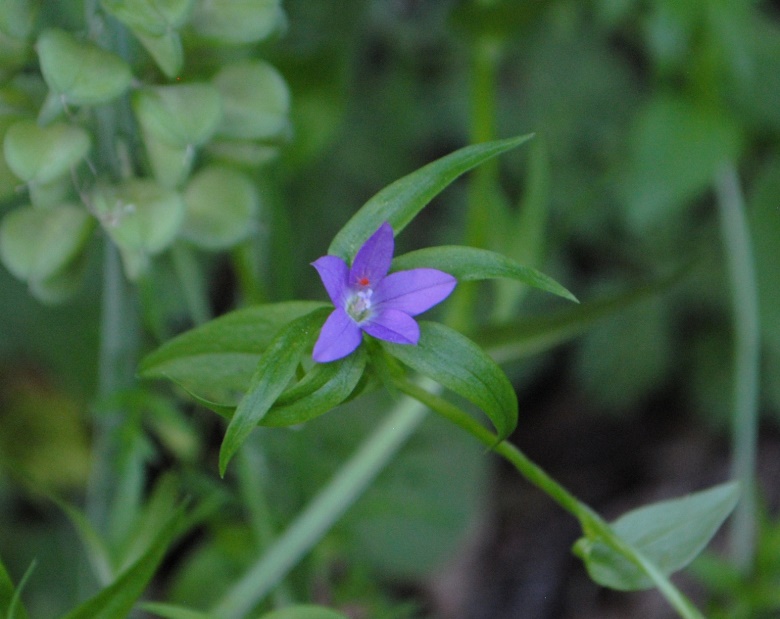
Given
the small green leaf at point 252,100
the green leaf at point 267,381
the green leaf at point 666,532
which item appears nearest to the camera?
the green leaf at point 267,381

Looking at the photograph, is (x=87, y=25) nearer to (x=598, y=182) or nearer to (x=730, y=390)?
(x=598, y=182)

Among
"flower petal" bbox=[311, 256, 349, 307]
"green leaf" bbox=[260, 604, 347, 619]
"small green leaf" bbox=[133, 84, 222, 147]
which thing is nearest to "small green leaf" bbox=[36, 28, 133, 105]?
"small green leaf" bbox=[133, 84, 222, 147]

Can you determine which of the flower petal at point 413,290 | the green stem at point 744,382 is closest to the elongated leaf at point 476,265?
the flower petal at point 413,290

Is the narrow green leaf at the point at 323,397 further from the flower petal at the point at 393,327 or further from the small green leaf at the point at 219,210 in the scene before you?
the small green leaf at the point at 219,210

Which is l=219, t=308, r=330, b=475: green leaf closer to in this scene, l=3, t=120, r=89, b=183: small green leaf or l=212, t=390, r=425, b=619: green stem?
l=3, t=120, r=89, b=183: small green leaf

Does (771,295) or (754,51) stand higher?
(754,51)

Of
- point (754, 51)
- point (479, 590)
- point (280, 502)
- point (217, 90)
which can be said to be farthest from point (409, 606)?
point (754, 51)
